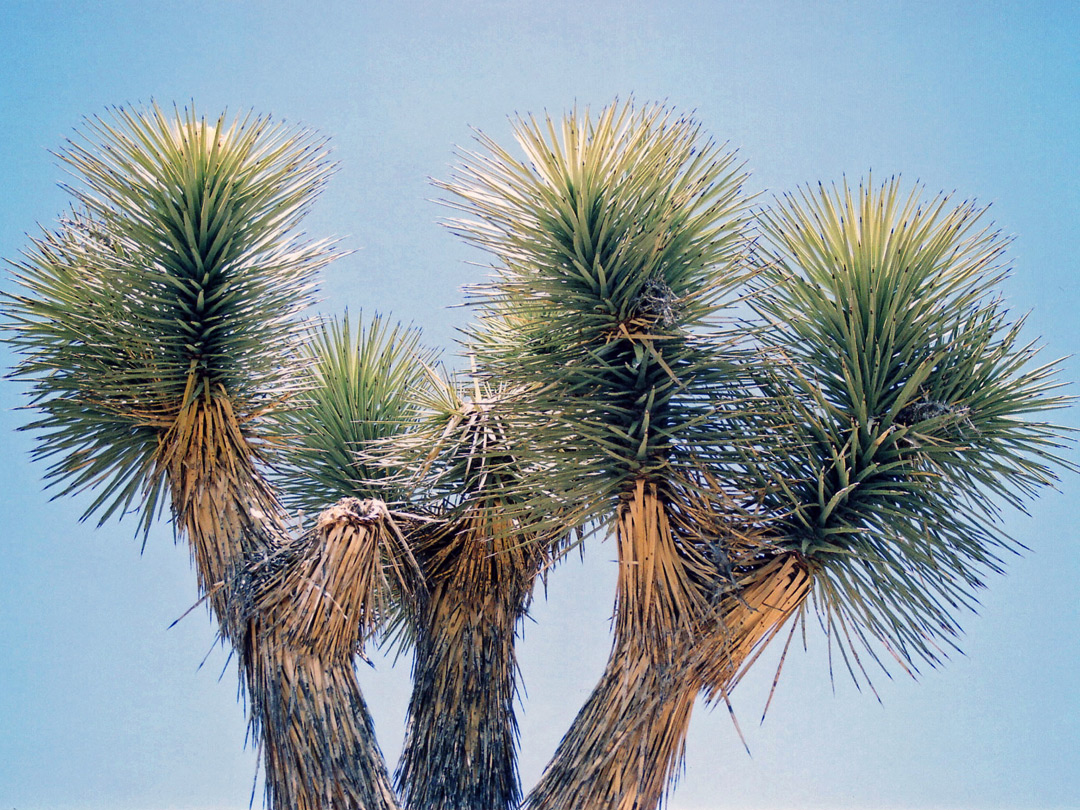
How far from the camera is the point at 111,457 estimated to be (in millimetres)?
5105

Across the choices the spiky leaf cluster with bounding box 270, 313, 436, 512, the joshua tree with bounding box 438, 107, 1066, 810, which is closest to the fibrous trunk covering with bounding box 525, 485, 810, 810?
the joshua tree with bounding box 438, 107, 1066, 810

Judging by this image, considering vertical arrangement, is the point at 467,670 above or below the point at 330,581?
below

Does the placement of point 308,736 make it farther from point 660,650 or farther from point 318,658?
point 660,650

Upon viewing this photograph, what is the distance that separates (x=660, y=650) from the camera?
439cm

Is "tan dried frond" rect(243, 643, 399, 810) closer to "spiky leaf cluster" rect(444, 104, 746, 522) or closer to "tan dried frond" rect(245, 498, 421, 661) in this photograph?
"tan dried frond" rect(245, 498, 421, 661)

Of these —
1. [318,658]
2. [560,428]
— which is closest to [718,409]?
[560,428]

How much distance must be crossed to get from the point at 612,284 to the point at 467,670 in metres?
2.21

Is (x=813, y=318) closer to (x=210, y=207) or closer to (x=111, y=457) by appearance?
(x=210, y=207)

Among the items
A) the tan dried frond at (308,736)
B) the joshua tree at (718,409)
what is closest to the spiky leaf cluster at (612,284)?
the joshua tree at (718,409)

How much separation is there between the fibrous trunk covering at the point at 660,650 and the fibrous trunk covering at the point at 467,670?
3.19 ft

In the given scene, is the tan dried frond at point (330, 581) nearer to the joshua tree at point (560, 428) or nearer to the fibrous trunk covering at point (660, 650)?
the joshua tree at point (560, 428)

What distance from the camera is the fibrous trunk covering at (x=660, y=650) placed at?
4336 millimetres

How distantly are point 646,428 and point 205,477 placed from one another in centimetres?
212

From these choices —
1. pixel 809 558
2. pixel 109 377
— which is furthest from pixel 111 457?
pixel 809 558
